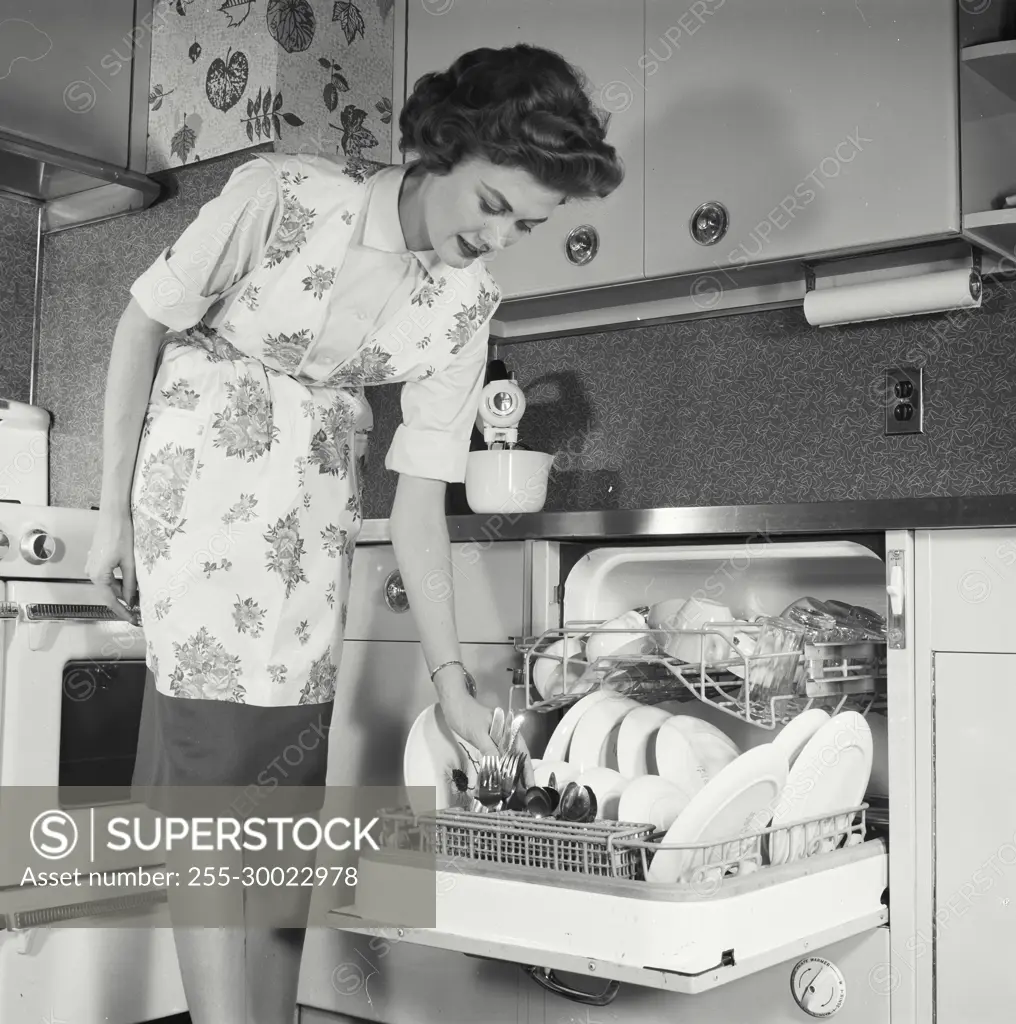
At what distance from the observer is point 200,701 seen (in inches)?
56.2

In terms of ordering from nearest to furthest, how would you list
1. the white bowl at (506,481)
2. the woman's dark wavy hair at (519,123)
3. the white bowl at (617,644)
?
1. the woman's dark wavy hair at (519,123)
2. the white bowl at (617,644)
3. the white bowl at (506,481)

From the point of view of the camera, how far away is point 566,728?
1.62 meters

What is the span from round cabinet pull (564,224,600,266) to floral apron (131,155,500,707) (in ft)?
2.00

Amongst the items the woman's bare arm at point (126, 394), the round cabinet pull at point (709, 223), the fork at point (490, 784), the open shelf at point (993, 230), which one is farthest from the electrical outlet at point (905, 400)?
the woman's bare arm at point (126, 394)

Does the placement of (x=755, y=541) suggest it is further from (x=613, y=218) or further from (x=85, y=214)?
(x=85, y=214)

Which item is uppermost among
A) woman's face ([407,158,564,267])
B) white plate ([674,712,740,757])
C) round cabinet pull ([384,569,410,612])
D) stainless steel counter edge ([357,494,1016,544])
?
woman's face ([407,158,564,267])

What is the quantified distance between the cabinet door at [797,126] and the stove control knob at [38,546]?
110 cm

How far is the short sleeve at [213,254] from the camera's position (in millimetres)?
1328

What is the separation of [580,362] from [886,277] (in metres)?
0.63

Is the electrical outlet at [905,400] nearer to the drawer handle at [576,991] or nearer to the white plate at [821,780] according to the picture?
the white plate at [821,780]

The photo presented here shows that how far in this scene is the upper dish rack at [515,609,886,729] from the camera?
4.91ft

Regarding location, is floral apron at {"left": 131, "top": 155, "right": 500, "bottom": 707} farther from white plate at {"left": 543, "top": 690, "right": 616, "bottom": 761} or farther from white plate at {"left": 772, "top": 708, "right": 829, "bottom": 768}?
white plate at {"left": 772, "top": 708, "right": 829, "bottom": 768}

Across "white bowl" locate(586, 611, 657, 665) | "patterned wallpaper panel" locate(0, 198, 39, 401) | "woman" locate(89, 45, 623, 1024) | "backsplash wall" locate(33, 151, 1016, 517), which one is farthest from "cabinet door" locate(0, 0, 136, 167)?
"white bowl" locate(586, 611, 657, 665)

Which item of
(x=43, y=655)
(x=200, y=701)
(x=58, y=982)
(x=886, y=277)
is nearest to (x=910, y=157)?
(x=886, y=277)
